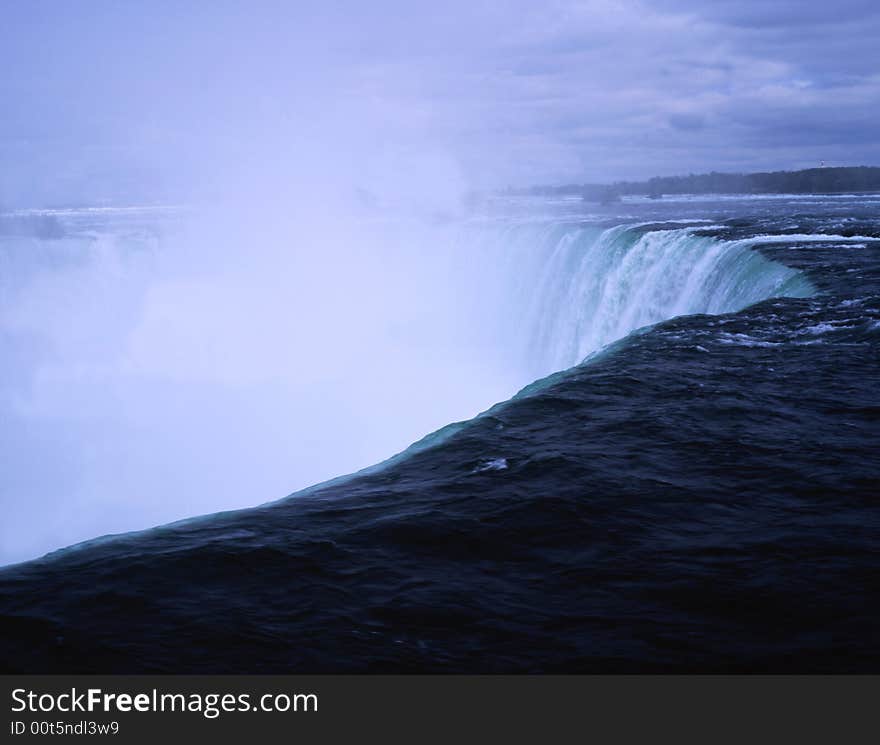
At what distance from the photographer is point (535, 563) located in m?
5.07

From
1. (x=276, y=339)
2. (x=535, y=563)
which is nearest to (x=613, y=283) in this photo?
(x=535, y=563)

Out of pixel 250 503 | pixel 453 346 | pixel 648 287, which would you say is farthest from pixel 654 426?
pixel 453 346

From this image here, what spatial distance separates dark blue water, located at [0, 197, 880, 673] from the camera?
408 centimetres

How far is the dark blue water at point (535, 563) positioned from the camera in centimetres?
408

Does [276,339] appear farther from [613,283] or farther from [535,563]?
[535,563]

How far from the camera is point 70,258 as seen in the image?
44312 millimetres

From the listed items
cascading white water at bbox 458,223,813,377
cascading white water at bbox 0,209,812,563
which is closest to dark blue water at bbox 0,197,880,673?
cascading white water at bbox 458,223,813,377

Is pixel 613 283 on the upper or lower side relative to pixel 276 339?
upper

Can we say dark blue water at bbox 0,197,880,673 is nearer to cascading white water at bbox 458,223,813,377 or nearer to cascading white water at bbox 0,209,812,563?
cascading white water at bbox 458,223,813,377

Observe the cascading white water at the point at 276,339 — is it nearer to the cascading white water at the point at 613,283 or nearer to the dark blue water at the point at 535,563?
the cascading white water at the point at 613,283

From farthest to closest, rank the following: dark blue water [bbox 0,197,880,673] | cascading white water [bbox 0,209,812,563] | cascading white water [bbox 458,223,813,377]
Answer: cascading white water [bbox 0,209,812,563], cascading white water [bbox 458,223,813,377], dark blue water [bbox 0,197,880,673]

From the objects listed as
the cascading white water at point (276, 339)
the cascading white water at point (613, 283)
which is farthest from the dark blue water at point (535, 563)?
the cascading white water at point (276, 339)

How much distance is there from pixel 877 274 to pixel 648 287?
16.4 feet
